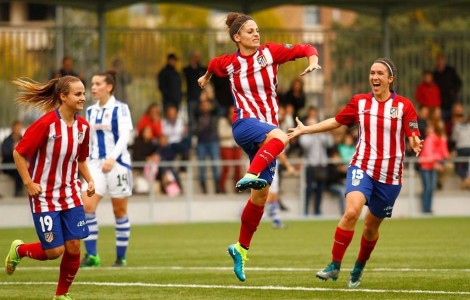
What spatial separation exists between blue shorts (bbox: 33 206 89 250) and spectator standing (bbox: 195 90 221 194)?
15126 millimetres

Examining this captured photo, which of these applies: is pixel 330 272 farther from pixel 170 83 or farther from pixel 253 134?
pixel 170 83

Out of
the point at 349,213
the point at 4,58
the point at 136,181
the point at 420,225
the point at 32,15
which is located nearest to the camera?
the point at 349,213

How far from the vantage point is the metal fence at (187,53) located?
27359 mm

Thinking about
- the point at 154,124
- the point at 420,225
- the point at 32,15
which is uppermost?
the point at 32,15

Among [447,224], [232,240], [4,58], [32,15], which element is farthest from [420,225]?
[32,15]

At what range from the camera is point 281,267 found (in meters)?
14.3

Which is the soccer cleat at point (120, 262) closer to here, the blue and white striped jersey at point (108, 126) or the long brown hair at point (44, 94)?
the blue and white striped jersey at point (108, 126)

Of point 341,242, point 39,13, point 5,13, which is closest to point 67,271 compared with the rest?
point 341,242

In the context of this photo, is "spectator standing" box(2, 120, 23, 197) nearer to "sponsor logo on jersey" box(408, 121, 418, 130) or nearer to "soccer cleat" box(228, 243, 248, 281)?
"soccer cleat" box(228, 243, 248, 281)

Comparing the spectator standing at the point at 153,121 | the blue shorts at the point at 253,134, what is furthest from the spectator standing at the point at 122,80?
the blue shorts at the point at 253,134

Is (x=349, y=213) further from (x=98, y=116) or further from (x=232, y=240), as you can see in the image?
(x=232, y=240)

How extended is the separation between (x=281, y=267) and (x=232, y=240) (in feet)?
16.9

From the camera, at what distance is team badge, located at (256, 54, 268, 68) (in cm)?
1208

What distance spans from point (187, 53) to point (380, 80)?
17.7 metres
